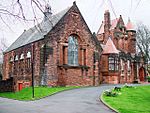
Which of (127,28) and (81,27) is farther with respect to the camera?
(127,28)

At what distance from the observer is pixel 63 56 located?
37594 millimetres

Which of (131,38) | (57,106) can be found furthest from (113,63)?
(57,106)

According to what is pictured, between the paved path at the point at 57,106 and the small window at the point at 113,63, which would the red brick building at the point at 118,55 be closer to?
the small window at the point at 113,63

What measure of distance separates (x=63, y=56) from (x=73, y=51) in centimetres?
241

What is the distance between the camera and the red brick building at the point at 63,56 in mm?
36281

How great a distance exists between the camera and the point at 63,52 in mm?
37625

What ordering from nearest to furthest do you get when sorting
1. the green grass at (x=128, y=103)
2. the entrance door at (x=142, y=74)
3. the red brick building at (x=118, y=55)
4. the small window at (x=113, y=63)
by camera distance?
the green grass at (x=128, y=103) < the red brick building at (x=118, y=55) < the small window at (x=113, y=63) < the entrance door at (x=142, y=74)

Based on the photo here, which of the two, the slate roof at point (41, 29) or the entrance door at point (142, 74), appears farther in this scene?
the entrance door at point (142, 74)

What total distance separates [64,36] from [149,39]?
1585 inches

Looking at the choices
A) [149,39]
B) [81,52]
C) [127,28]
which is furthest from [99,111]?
[149,39]

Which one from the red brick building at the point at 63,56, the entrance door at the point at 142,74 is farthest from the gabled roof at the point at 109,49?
the entrance door at the point at 142,74

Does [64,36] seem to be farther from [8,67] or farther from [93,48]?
[8,67]

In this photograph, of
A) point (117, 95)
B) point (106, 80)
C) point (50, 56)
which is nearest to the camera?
point (117, 95)

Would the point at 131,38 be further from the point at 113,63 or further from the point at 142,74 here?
the point at 113,63
